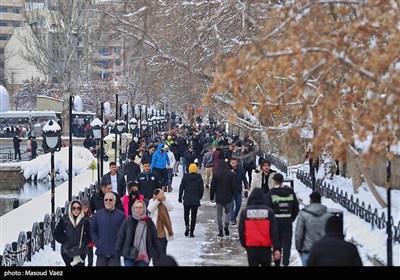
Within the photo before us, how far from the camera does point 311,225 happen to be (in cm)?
1202

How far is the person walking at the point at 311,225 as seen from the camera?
12.0 metres

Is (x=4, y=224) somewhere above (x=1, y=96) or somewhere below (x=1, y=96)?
below

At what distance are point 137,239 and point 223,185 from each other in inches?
271

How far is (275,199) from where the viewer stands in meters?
14.1

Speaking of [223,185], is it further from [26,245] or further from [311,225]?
[311,225]

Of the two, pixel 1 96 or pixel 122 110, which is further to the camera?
pixel 122 110

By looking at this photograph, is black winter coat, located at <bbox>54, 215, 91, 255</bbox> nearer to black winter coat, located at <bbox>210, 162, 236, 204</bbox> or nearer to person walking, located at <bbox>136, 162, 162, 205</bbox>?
black winter coat, located at <bbox>210, 162, 236, 204</bbox>

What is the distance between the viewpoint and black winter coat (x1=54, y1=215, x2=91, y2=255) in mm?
13203

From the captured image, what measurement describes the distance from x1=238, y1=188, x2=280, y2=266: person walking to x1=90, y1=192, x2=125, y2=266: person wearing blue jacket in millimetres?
1680

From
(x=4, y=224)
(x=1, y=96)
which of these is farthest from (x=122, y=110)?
(x=4, y=224)

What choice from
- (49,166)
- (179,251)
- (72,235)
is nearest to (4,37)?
(49,166)

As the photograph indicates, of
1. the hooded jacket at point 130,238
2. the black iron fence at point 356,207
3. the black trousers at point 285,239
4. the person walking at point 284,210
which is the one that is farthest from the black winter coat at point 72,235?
the black iron fence at point 356,207
